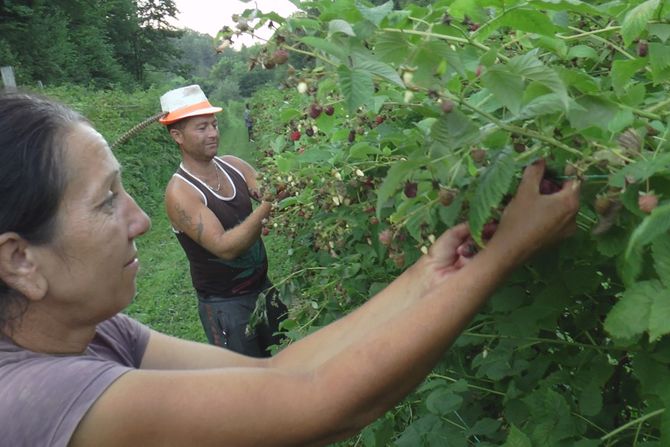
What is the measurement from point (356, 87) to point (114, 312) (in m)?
0.81

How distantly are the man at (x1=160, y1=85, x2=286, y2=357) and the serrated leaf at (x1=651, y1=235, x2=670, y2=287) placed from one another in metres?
2.66

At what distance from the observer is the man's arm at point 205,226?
3.63 metres

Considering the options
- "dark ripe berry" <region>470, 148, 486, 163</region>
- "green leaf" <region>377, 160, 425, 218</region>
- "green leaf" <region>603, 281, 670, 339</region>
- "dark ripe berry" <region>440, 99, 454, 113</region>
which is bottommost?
"green leaf" <region>603, 281, 670, 339</region>

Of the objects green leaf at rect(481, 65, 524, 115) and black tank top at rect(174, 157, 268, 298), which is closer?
green leaf at rect(481, 65, 524, 115)

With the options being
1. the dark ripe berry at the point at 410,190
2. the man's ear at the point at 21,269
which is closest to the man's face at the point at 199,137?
the man's ear at the point at 21,269

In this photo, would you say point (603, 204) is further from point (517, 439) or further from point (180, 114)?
point (180, 114)

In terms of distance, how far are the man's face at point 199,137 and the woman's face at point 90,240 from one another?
247cm

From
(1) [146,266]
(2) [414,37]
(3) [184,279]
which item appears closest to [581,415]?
(2) [414,37]

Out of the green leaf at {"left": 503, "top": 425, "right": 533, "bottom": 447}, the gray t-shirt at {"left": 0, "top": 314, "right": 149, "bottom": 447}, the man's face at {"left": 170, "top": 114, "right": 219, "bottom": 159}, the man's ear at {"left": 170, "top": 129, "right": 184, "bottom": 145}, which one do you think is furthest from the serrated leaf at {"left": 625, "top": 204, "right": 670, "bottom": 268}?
the man's ear at {"left": 170, "top": 129, "right": 184, "bottom": 145}

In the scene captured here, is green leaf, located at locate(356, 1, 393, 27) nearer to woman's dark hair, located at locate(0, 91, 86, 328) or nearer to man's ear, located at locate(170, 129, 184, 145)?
woman's dark hair, located at locate(0, 91, 86, 328)

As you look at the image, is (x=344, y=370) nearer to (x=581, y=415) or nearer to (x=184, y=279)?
(x=581, y=415)

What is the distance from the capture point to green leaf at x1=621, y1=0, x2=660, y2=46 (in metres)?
1.12

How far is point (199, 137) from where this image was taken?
13.2 feet

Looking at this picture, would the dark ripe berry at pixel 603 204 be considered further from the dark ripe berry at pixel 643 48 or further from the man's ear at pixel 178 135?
the man's ear at pixel 178 135
